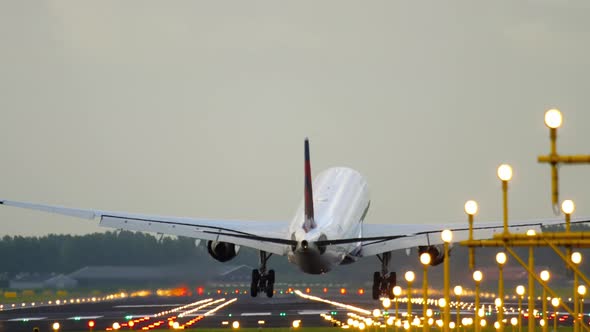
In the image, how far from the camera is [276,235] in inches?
2736

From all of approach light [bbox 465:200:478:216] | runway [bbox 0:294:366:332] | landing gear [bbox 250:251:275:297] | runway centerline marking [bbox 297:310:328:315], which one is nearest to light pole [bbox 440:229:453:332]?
approach light [bbox 465:200:478:216]

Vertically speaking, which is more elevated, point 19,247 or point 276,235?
point 19,247

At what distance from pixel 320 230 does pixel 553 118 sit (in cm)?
4296

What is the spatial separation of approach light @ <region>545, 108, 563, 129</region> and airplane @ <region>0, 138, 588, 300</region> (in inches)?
1614

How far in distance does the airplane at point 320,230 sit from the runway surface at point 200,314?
5.81 metres

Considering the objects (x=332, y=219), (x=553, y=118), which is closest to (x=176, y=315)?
(x=332, y=219)

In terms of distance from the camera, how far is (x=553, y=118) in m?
20.5

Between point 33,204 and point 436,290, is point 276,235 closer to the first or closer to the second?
point 33,204

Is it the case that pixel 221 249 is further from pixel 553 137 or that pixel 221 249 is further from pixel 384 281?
pixel 553 137

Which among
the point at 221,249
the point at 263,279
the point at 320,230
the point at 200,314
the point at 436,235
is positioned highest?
the point at 436,235

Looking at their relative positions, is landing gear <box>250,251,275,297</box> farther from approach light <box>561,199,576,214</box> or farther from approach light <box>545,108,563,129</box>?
approach light <box>545,108,563,129</box>

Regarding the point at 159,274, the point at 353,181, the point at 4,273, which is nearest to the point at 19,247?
the point at 4,273

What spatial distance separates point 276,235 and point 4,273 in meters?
62.6

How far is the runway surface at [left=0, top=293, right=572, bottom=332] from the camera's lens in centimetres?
7744
